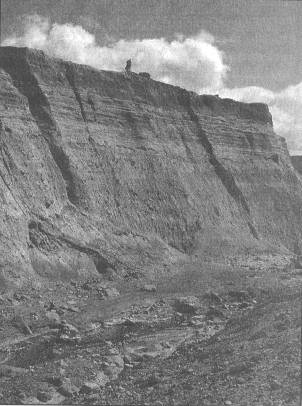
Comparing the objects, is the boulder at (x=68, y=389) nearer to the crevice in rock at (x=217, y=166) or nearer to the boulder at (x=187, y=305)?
the boulder at (x=187, y=305)

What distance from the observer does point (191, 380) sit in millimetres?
11461

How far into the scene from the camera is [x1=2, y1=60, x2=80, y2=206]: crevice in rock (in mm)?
28747

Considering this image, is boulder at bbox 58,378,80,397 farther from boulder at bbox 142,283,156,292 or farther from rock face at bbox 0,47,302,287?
boulder at bbox 142,283,156,292

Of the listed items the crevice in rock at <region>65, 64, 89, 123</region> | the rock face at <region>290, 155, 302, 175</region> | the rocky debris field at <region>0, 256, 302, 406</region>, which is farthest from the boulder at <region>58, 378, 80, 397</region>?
the rock face at <region>290, 155, 302, 175</region>

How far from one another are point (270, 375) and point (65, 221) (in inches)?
672

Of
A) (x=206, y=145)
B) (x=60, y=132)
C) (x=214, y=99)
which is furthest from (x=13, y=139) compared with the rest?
(x=214, y=99)

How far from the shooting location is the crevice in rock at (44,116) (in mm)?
28747

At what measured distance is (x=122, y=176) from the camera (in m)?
31.3

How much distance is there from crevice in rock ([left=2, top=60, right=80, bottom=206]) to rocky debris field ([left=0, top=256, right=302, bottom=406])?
7.22 meters

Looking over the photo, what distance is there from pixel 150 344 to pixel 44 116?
17.4 m

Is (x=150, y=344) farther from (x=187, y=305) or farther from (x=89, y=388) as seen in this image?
(x=187, y=305)

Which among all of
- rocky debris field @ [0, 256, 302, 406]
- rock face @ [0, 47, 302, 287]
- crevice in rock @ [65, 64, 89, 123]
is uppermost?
crevice in rock @ [65, 64, 89, 123]

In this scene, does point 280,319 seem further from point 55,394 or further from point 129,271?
point 129,271

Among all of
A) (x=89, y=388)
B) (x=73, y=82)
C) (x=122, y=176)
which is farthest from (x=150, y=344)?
(x=73, y=82)
